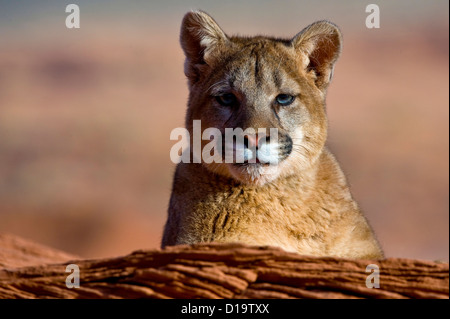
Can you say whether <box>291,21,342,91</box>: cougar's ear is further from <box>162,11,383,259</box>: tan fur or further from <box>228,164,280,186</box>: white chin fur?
<box>228,164,280,186</box>: white chin fur

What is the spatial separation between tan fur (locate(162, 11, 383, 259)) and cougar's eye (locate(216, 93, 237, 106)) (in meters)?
0.05

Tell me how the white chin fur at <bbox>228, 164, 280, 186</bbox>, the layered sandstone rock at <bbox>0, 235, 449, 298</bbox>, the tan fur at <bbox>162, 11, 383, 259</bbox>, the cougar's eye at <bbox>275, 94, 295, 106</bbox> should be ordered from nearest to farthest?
the layered sandstone rock at <bbox>0, 235, 449, 298</bbox> → the white chin fur at <bbox>228, 164, 280, 186</bbox> → the tan fur at <bbox>162, 11, 383, 259</bbox> → the cougar's eye at <bbox>275, 94, 295, 106</bbox>

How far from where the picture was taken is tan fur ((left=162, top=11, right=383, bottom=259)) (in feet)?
26.4

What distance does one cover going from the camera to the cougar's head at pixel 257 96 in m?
7.87

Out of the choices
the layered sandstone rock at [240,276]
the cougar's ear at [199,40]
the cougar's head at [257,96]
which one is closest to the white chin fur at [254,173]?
the cougar's head at [257,96]

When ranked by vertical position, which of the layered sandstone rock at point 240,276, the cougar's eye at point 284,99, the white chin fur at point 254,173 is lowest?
the layered sandstone rock at point 240,276

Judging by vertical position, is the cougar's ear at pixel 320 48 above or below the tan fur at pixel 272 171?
above

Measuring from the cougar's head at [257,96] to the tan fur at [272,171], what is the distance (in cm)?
1

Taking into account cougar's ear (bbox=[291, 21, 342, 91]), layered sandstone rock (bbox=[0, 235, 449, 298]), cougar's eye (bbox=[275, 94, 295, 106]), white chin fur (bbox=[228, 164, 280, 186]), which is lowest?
layered sandstone rock (bbox=[0, 235, 449, 298])

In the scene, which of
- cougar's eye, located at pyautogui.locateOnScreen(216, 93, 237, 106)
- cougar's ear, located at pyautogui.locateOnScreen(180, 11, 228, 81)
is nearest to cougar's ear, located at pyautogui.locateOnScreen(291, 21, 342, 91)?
cougar's ear, located at pyautogui.locateOnScreen(180, 11, 228, 81)

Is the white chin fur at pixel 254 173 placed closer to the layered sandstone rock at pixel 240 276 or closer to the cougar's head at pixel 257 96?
the cougar's head at pixel 257 96

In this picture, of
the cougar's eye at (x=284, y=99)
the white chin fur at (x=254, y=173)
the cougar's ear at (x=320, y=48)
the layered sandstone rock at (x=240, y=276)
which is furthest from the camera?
the cougar's ear at (x=320, y=48)

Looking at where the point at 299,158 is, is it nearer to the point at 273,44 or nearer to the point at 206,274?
the point at 273,44

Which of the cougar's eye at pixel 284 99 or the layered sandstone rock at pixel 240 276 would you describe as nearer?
the layered sandstone rock at pixel 240 276
